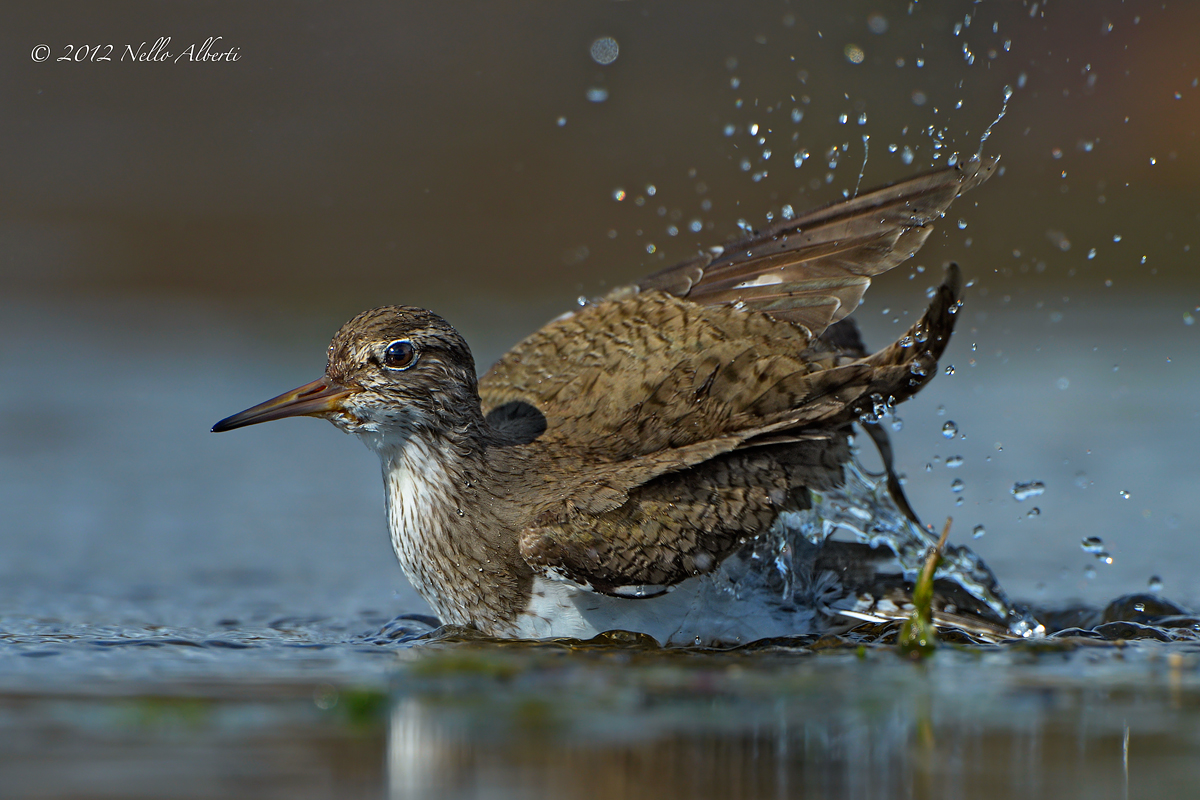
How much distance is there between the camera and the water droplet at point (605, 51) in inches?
599

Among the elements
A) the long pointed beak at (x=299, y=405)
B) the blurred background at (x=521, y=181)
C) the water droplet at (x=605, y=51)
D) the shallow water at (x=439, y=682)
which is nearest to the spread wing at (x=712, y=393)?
the shallow water at (x=439, y=682)

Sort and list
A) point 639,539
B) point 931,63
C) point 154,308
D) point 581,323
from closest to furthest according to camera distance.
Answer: point 639,539
point 581,323
point 154,308
point 931,63

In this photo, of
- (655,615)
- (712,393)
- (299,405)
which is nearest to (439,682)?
(655,615)

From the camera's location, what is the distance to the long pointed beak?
16.8 feet

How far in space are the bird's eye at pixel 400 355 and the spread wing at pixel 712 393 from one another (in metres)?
0.51

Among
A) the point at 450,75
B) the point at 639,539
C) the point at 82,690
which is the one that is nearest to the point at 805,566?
the point at 639,539

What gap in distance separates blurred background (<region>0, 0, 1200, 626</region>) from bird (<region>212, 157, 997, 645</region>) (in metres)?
4.14

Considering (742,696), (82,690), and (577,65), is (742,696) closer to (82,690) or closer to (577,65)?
(82,690)

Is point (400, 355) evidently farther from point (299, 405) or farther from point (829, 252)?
point (829, 252)

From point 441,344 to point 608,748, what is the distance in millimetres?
2104

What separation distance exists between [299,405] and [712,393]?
1.48 m

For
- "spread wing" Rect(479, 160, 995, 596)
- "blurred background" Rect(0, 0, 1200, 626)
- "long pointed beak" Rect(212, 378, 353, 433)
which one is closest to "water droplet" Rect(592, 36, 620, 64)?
"blurred background" Rect(0, 0, 1200, 626)

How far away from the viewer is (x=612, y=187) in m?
15.5

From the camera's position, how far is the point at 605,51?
15281 millimetres
